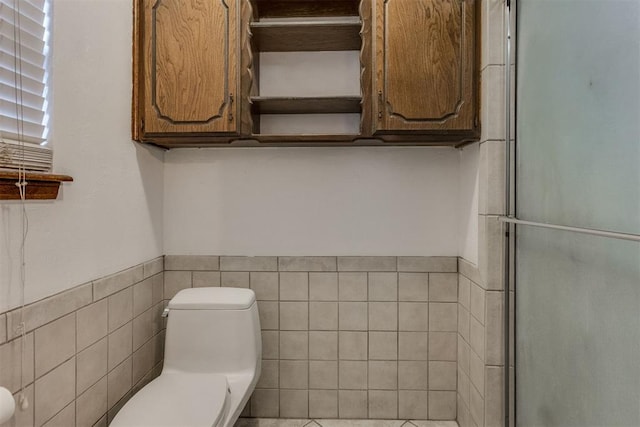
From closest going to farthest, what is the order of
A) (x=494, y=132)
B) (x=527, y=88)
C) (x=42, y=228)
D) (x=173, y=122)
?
(x=42, y=228) → (x=527, y=88) → (x=494, y=132) → (x=173, y=122)

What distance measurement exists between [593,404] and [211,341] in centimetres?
142

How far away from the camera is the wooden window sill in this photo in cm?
103

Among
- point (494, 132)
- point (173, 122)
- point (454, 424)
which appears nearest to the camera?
point (494, 132)

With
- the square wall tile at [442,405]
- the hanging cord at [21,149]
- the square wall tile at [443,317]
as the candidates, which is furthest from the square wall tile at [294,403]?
the hanging cord at [21,149]

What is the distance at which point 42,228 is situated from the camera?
120 centimetres

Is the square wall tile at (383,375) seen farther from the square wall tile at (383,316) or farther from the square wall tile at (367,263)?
the square wall tile at (367,263)

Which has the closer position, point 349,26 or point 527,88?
point 527,88

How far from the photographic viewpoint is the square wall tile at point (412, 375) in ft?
6.63

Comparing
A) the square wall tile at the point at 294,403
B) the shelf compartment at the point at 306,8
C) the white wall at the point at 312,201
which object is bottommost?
the square wall tile at the point at 294,403

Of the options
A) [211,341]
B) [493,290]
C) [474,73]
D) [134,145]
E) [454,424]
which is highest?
[474,73]

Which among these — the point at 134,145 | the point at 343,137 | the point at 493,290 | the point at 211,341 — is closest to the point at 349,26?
the point at 343,137

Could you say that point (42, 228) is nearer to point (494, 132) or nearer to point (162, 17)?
point (162, 17)

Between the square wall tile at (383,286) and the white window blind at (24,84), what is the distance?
4.81ft

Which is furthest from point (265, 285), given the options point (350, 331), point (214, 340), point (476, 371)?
point (476, 371)
